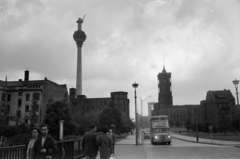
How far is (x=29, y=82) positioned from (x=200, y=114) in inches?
4286

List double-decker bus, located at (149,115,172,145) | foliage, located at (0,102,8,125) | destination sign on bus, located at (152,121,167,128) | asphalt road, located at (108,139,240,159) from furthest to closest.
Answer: foliage, located at (0,102,8,125) < destination sign on bus, located at (152,121,167,128) < double-decker bus, located at (149,115,172,145) < asphalt road, located at (108,139,240,159)

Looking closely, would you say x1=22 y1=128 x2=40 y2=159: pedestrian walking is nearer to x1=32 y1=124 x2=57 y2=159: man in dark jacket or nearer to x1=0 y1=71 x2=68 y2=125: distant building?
x1=32 y1=124 x2=57 y2=159: man in dark jacket

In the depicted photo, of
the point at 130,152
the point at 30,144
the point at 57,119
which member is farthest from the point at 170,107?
the point at 30,144

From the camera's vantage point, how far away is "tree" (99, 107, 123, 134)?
178ft

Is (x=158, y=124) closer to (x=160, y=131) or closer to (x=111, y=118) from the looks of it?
(x=160, y=131)

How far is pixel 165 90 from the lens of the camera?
7210 inches

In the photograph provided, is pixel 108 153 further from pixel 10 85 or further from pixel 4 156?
pixel 10 85

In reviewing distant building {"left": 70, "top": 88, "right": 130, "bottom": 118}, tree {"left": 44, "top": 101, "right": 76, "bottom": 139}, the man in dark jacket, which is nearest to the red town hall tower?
distant building {"left": 70, "top": 88, "right": 130, "bottom": 118}

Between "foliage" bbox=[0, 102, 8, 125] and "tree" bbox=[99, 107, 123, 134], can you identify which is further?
"tree" bbox=[99, 107, 123, 134]

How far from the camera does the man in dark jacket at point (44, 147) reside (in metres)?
5.97

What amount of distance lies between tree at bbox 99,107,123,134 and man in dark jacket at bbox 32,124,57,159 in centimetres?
4848

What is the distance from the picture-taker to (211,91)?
4843 inches

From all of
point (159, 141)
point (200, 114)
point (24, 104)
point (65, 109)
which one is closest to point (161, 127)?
point (159, 141)

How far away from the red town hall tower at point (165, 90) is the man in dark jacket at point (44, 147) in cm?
17268
